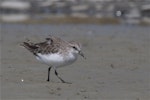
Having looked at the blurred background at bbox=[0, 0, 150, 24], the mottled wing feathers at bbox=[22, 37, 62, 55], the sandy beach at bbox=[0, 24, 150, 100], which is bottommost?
the sandy beach at bbox=[0, 24, 150, 100]

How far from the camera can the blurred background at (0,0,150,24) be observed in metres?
34.9

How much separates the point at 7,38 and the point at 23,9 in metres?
20.8

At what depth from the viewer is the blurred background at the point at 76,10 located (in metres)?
34.9

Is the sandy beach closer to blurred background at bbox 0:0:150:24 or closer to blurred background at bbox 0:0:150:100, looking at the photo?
blurred background at bbox 0:0:150:100

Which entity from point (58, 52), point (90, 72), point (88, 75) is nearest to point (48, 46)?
point (58, 52)

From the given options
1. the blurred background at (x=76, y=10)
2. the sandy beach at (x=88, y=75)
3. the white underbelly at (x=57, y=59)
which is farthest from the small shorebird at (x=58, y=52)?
the blurred background at (x=76, y=10)

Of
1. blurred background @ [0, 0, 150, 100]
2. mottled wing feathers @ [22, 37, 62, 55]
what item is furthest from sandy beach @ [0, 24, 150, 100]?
mottled wing feathers @ [22, 37, 62, 55]

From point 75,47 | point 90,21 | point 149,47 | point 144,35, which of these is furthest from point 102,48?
point 90,21

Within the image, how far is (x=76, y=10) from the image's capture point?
3969cm

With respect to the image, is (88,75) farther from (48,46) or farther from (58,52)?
(58,52)

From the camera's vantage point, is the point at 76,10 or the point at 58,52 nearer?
the point at 58,52

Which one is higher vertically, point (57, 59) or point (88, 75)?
point (57, 59)

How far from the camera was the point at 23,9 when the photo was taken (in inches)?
1626

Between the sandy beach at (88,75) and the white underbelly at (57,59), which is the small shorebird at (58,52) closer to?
the white underbelly at (57,59)
